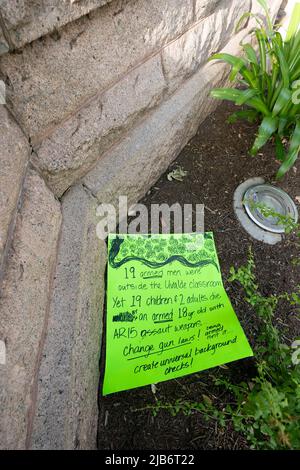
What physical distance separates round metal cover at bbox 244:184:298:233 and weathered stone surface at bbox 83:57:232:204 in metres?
0.34

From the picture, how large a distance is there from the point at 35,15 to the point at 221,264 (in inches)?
33.4

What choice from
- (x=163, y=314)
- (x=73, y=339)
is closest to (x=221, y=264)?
(x=163, y=314)

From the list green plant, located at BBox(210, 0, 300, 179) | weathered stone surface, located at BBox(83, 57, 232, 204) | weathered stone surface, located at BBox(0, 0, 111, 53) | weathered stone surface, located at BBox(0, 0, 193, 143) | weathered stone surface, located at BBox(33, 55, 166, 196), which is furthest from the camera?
green plant, located at BBox(210, 0, 300, 179)

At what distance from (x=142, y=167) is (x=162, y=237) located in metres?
0.25

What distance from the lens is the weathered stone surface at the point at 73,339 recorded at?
2.14 feet

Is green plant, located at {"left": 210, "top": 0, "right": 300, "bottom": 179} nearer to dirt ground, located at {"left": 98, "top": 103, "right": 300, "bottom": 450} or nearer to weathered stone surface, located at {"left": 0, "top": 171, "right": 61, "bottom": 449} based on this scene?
dirt ground, located at {"left": 98, "top": 103, "right": 300, "bottom": 450}

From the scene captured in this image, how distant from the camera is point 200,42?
3.78ft

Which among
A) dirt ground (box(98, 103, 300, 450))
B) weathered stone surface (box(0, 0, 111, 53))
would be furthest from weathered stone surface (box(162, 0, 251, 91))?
weathered stone surface (box(0, 0, 111, 53))

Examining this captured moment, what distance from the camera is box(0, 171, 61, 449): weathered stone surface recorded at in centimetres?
57

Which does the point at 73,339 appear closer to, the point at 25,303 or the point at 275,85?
the point at 25,303

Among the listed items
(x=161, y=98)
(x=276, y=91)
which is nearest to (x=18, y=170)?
(x=161, y=98)

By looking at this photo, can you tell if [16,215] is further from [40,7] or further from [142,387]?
[142,387]


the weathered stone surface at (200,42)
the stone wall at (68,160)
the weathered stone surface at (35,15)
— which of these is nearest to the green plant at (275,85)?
the weathered stone surface at (200,42)

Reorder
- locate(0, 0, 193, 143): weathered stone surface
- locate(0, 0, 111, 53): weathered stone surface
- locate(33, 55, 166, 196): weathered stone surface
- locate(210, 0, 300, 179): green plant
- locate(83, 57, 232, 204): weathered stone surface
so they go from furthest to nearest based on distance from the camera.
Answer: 1. locate(210, 0, 300, 179): green plant
2. locate(83, 57, 232, 204): weathered stone surface
3. locate(33, 55, 166, 196): weathered stone surface
4. locate(0, 0, 193, 143): weathered stone surface
5. locate(0, 0, 111, 53): weathered stone surface
